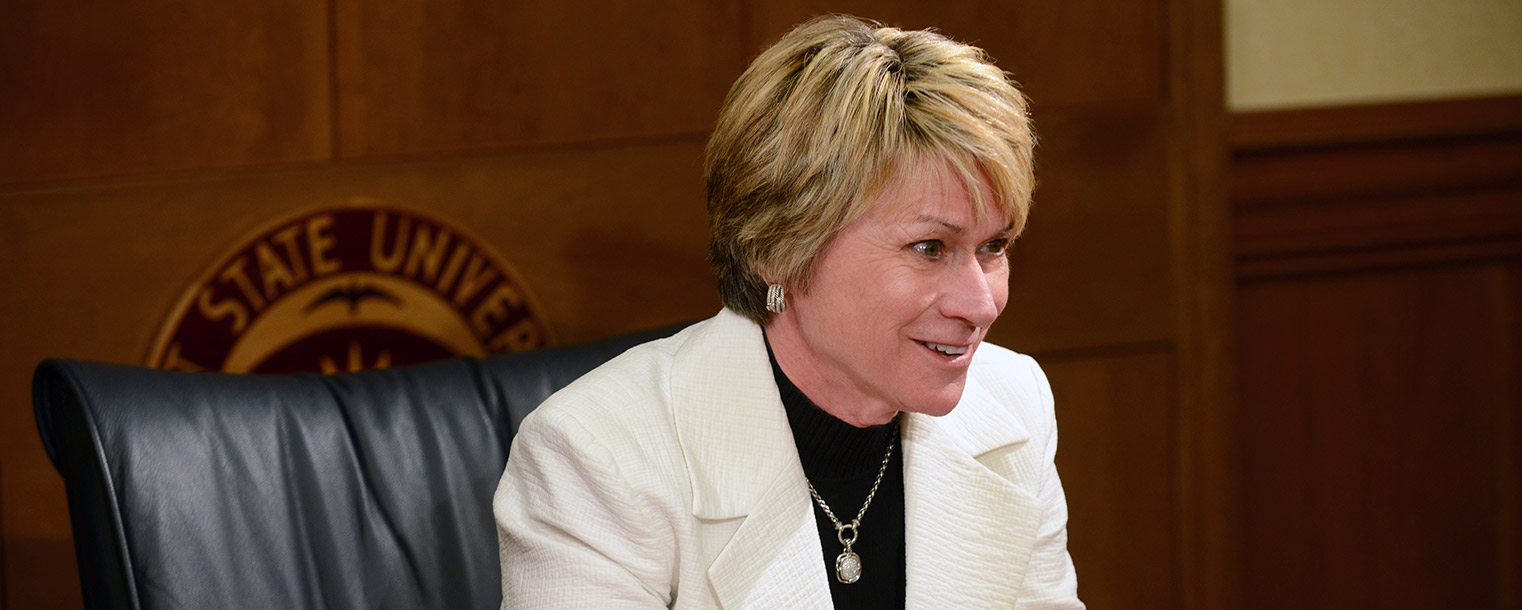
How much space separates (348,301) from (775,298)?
881 millimetres

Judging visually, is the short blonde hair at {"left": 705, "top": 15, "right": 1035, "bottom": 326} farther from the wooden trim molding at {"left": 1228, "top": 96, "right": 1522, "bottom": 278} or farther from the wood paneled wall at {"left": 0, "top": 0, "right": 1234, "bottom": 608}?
the wooden trim molding at {"left": 1228, "top": 96, "right": 1522, "bottom": 278}

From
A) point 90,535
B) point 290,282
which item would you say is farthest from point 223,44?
point 90,535

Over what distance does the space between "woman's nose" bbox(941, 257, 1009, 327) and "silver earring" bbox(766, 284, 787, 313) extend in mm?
194

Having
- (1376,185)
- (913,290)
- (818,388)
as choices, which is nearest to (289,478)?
(818,388)

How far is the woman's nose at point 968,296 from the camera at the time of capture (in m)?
1.52

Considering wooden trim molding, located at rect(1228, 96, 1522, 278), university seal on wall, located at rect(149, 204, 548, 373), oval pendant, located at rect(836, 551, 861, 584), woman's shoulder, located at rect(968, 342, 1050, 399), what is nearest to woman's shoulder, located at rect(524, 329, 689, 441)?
oval pendant, located at rect(836, 551, 861, 584)

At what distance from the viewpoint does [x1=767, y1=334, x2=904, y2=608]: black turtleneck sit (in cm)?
167

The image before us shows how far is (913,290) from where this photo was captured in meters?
1.52

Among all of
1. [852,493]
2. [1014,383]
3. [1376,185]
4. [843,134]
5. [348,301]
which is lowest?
[852,493]

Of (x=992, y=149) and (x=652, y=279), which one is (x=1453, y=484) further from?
(x=992, y=149)

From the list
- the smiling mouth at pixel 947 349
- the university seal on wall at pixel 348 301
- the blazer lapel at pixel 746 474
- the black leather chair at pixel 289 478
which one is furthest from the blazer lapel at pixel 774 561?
the university seal on wall at pixel 348 301

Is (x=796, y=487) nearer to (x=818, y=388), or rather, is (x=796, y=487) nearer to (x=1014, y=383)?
(x=818, y=388)

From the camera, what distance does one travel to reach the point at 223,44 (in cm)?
209

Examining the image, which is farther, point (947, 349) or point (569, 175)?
point (569, 175)
